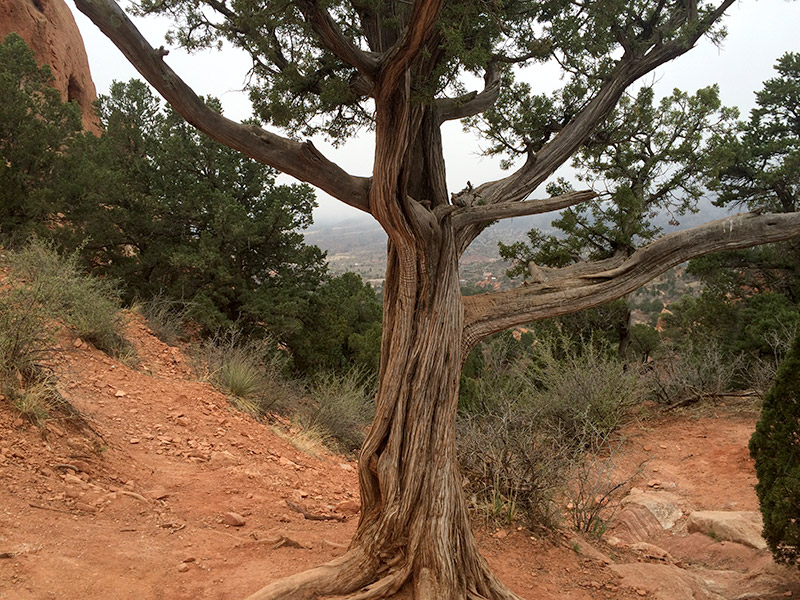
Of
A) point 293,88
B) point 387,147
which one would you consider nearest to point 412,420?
point 387,147

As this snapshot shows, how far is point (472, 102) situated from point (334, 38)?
1.54m

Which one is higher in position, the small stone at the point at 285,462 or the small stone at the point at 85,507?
the small stone at the point at 85,507

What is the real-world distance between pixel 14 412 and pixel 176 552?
2.01 m

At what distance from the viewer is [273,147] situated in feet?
10.6

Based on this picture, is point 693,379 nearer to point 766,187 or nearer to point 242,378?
point 766,187

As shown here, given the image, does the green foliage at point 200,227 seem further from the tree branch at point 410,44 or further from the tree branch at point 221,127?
the tree branch at point 410,44

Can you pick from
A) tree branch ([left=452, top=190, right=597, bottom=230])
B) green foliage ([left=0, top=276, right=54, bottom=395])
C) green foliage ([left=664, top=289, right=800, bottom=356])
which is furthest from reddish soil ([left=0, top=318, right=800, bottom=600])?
green foliage ([left=664, top=289, right=800, bottom=356])

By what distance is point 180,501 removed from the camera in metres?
4.33

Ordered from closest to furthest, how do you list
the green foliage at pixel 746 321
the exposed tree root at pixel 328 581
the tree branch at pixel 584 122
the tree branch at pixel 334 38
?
the exposed tree root at pixel 328 581 → the tree branch at pixel 334 38 → the tree branch at pixel 584 122 → the green foliage at pixel 746 321

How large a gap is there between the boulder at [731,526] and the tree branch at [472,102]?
4.89m

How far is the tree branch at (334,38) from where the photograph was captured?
280 cm

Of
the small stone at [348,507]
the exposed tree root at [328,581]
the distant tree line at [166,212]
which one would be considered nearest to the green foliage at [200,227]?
the distant tree line at [166,212]

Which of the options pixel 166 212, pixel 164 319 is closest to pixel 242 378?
pixel 164 319

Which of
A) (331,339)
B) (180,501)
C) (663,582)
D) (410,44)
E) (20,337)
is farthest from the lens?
(331,339)
